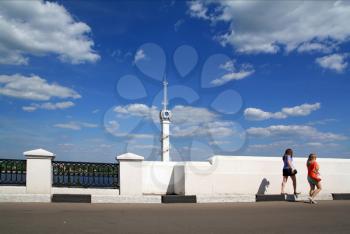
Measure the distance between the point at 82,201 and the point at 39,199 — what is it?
1.15 m

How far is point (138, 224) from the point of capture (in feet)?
25.1

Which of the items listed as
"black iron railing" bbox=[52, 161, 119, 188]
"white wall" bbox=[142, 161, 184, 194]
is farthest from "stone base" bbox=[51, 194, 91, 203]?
"white wall" bbox=[142, 161, 184, 194]

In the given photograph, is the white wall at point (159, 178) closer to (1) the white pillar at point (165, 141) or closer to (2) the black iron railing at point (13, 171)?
(2) the black iron railing at point (13, 171)

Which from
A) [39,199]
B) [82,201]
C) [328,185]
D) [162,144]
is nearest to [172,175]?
[82,201]

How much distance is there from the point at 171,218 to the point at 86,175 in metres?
4.77

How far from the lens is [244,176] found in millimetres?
13328

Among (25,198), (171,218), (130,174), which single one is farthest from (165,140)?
(171,218)

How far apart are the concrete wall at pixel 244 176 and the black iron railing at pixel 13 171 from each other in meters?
4.96

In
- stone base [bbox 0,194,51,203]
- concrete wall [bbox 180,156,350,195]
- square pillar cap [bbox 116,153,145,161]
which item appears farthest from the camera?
concrete wall [bbox 180,156,350,195]

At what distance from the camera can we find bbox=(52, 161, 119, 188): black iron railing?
1217cm

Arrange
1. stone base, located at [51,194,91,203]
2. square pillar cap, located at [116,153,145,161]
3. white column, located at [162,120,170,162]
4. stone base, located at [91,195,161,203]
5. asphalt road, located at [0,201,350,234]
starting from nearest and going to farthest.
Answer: asphalt road, located at [0,201,350,234]
stone base, located at [51,194,91,203]
stone base, located at [91,195,161,203]
square pillar cap, located at [116,153,145,161]
white column, located at [162,120,170,162]

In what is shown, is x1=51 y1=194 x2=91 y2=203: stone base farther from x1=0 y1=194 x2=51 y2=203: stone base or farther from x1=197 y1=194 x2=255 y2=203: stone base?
x1=197 y1=194 x2=255 y2=203: stone base

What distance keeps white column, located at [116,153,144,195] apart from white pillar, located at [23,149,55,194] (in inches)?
81.2

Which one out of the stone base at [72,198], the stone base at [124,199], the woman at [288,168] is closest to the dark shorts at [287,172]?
the woman at [288,168]
